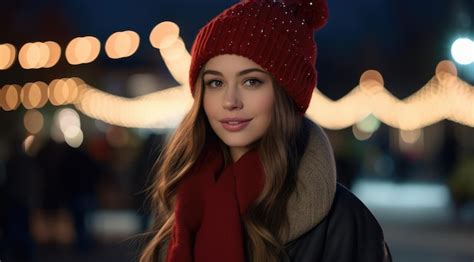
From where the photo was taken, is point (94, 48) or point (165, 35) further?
point (94, 48)

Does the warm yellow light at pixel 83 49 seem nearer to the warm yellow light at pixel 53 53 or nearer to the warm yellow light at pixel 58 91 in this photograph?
the warm yellow light at pixel 53 53

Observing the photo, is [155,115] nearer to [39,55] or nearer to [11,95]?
[39,55]

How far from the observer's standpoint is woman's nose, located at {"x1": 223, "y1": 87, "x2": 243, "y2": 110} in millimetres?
3658

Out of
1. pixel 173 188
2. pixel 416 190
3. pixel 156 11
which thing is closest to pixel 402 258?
pixel 173 188

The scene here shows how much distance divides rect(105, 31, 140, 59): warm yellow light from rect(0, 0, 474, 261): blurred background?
5 centimetres

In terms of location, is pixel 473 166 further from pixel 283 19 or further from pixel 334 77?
pixel 334 77

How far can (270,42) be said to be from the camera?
3654 mm

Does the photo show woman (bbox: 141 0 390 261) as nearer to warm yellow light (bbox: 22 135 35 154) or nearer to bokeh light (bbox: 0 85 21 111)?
warm yellow light (bbox: 22 135 35 154)

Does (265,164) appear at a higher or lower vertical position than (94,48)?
lower

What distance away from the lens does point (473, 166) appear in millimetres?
21891

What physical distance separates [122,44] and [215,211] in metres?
18.5

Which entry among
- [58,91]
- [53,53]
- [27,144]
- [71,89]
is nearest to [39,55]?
[53,53]

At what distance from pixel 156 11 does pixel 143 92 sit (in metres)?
6.01

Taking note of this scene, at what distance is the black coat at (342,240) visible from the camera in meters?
3.56
